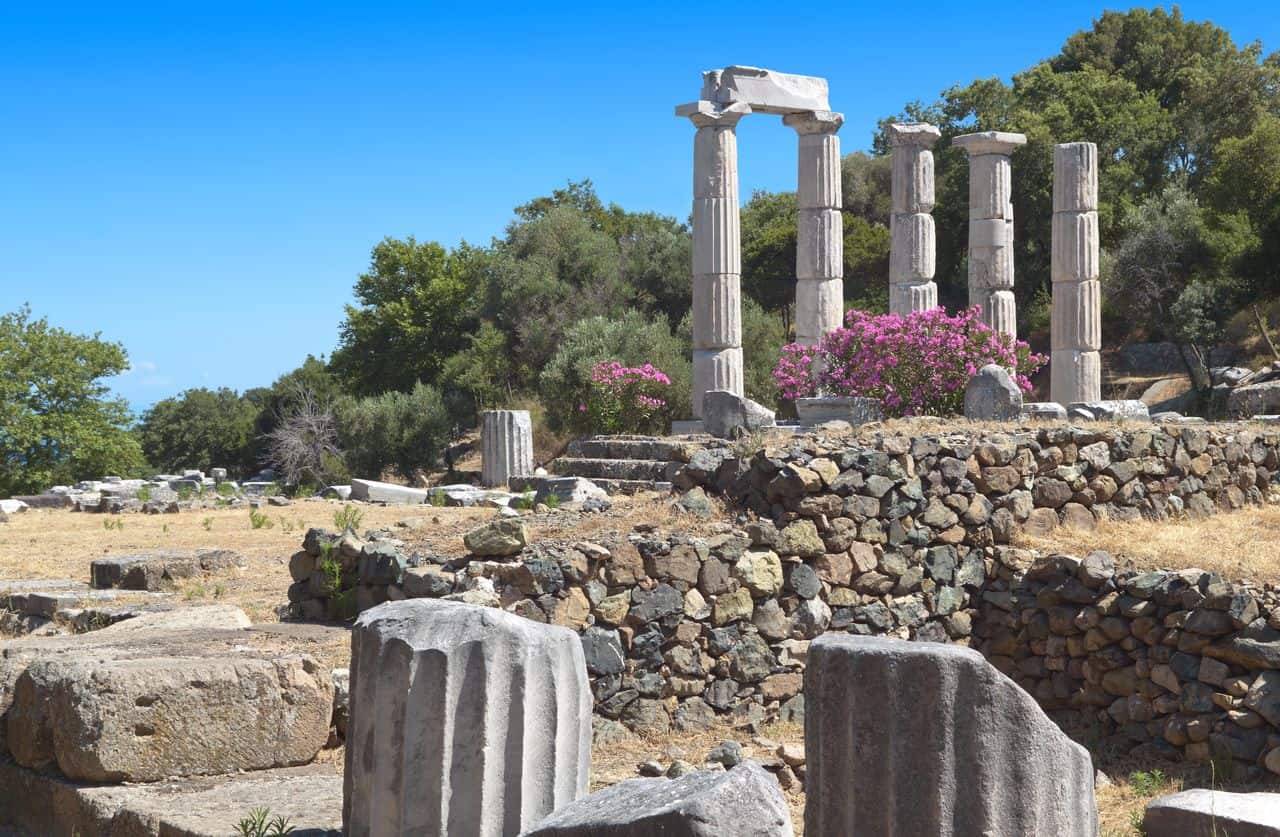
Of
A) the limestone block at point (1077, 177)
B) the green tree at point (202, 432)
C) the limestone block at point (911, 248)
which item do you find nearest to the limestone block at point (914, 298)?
the limestone block at point (911, 248)

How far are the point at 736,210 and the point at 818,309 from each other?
226 centimetres

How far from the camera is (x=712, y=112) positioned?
73.3 ft

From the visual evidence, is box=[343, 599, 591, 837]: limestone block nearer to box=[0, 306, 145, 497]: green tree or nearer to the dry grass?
the dry grass

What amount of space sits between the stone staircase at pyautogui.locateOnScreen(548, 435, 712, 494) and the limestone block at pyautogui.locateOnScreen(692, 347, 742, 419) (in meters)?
2.85

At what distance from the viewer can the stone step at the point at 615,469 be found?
18594mm

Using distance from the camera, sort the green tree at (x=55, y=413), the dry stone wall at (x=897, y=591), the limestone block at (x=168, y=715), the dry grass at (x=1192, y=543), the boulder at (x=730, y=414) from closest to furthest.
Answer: the limestone block at (x=168, y=715) < the dry stone wall at (x=897, y=591) < the dry grass at (x=1192, y=543) < the boulder at (x=730, y=414) < the green tree at (x=55, y=413)

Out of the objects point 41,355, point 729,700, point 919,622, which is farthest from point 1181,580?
point 41,355

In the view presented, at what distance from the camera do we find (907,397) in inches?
722

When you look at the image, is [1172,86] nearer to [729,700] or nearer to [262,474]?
[262,474]

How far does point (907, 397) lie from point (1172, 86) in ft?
102

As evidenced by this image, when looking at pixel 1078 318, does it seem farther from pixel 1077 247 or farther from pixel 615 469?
pixel 615 469

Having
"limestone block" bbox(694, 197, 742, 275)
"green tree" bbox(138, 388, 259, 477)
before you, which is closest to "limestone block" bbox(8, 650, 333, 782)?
"limestone block" bbox(694, 197, 742, 275)

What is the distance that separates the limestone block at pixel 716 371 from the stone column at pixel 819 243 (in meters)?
1.57

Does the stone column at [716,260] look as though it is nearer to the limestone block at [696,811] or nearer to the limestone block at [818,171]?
the limestone block at [818,171]
